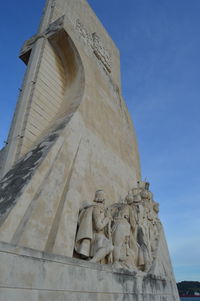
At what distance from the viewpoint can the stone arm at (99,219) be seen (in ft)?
12.3

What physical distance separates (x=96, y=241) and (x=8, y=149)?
234 cm

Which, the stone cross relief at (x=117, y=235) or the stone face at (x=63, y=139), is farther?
the stone cross relief at (x=117, y=235)

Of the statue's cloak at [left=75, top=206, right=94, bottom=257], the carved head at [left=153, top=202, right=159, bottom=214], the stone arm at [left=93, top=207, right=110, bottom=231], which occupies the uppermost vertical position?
the carved head at [left=153, top=202, right=159, bottom=214]

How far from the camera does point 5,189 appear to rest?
3.50 meters

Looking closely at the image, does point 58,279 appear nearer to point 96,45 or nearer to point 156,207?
point 156,207

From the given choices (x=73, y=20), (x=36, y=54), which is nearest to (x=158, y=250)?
(x=36, y=54)

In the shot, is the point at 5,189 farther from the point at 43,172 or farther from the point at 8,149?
the point at 8,149

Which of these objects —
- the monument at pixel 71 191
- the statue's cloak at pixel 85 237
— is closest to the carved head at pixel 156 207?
the monument at pixel 71 191

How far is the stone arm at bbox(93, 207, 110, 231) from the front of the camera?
12.3 feet

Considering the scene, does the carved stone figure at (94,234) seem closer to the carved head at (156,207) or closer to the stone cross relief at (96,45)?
the carved head at (156,207)

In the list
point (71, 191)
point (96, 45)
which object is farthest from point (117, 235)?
point (96, 45)

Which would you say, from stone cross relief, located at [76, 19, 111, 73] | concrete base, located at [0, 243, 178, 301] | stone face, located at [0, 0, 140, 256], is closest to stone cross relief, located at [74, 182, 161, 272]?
stone face, located at [0, 0, 140, 256]

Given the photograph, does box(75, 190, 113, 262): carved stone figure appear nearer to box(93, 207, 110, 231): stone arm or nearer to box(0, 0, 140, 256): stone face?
box(93, 207, 110, 231): stone arm

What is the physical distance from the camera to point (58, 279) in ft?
8.20
